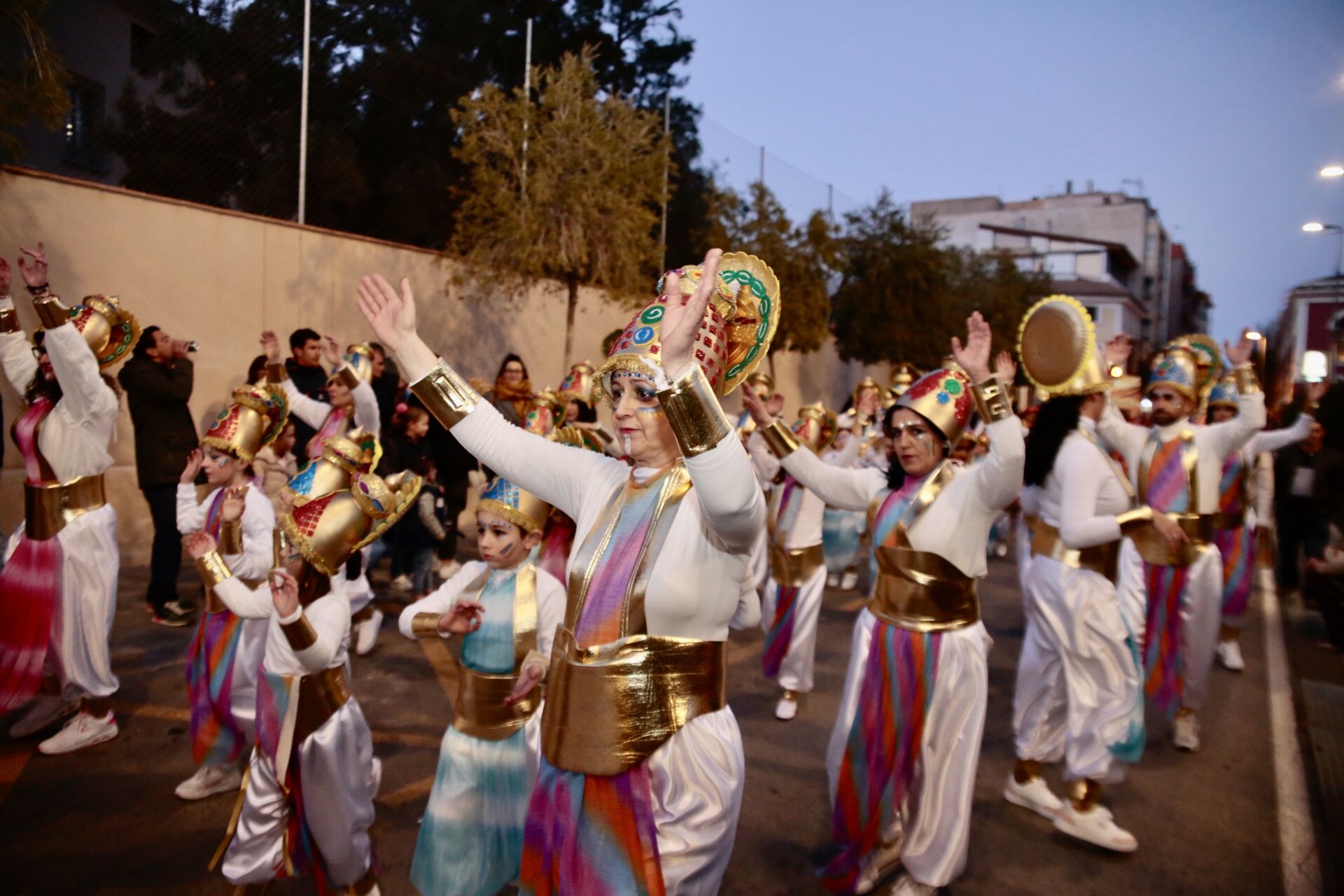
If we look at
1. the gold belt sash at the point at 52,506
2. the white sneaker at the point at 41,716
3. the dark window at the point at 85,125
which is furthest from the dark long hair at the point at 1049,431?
the dark window at the point at 85,125

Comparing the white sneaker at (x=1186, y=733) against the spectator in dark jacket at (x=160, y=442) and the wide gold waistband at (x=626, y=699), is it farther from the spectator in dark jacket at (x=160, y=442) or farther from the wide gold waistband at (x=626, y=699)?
the spectator in dark jacket at (x=160, y=442)

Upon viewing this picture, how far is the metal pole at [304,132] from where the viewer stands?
10492 mm

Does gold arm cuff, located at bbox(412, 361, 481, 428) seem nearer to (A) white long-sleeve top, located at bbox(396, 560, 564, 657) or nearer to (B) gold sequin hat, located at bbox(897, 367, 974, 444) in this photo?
(A) white long-sleeve top, located at bbox(396, 560, 564, 657)

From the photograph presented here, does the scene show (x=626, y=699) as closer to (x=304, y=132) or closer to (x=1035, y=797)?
(x=1035, y=797)

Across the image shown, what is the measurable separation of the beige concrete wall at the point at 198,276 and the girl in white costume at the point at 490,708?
6104mm

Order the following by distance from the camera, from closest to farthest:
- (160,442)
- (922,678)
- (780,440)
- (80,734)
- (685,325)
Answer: (685,325), (922,678), (780,440), (80,734), (160,442)

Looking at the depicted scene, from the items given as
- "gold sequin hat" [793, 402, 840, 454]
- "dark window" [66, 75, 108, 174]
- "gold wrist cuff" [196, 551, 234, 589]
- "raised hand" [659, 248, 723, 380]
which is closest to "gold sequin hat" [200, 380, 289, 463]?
"gold wrist cuff" [196, 551, 234, 589]

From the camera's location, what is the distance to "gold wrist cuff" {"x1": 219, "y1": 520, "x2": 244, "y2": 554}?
13.6 feet

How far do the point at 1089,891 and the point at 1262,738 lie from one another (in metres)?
2.73

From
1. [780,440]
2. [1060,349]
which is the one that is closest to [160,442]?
[780,440]

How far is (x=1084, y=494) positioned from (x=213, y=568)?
3.91 m

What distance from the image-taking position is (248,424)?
166 inches

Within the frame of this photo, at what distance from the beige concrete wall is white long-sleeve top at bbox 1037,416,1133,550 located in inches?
213

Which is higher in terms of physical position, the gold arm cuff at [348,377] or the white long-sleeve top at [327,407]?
the gold arm cuff at [348,377]
